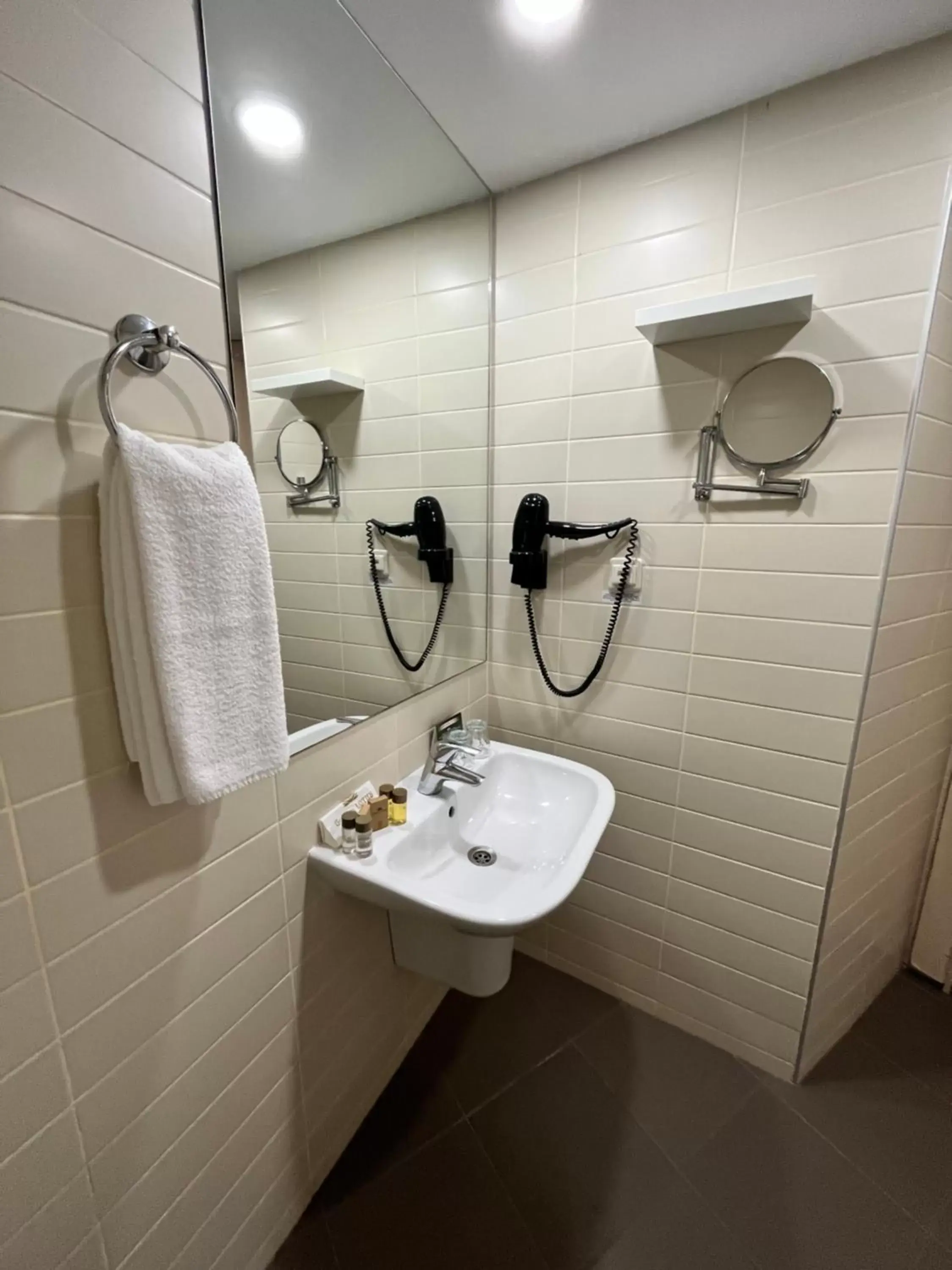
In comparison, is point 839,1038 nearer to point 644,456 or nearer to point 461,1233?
point 461,1233

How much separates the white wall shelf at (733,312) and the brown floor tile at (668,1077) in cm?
185

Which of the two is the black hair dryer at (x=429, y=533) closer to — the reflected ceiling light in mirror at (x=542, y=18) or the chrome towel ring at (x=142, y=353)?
the chrome towel ring at (x=142, y=353)

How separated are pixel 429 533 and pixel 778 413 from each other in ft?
2.78

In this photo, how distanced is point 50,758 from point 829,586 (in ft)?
4.47

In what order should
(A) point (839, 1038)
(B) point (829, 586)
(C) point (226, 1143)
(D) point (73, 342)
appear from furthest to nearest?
(A) point (839, 1038)
(B) point (829, 586)
(C) point (226, 1143)
(D) point (73, 342)

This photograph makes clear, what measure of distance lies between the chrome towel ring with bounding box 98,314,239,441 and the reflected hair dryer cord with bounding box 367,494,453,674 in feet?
1.94

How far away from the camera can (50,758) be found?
0.57 metres

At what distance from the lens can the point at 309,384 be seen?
41.1 inches

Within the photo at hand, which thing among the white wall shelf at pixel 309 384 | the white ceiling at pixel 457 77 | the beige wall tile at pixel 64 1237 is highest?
the white ceiling at pixel 457 77

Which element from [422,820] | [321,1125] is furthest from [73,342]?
[321,1125]

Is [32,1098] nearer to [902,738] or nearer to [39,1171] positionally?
[39,1171]

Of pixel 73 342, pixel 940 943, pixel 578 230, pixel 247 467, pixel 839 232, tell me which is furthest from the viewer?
pixel 940 943

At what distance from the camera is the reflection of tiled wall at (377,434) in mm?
974

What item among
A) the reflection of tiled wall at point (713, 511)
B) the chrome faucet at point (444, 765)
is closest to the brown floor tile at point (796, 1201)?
the reflection of tiled wall at point (713, 511)
